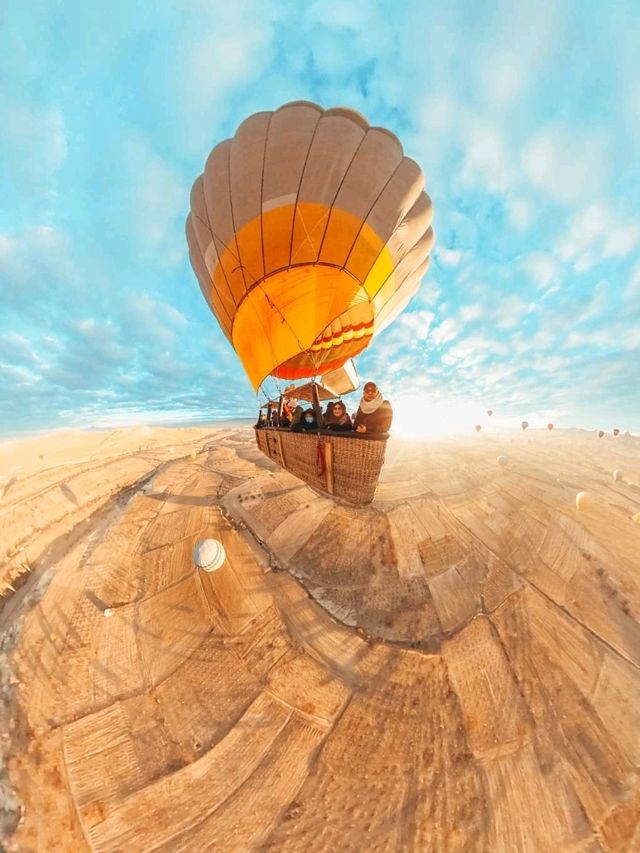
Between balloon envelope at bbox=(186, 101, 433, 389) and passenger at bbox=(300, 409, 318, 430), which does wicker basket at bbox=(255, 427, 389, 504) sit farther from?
balloon envelope at bbox=(186, 101, 433, 389)

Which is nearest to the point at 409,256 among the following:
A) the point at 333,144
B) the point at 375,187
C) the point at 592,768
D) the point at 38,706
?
the point at 375,187

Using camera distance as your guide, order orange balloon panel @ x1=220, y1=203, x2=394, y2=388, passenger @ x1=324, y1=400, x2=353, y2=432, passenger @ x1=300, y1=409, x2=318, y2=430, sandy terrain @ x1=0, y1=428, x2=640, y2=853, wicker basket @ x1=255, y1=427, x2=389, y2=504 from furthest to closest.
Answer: passenger @ x1=300, y1=409, x2=318, y2=430 < orange balloon panel @ x1=220, y1=203, x2=394, y2=388 < passenger @ x1=324, y1=400, x2=353, y2=432 < wicker basket @ x1=255, y1=427, x2=389, y2=504 < sandy terrain @ x1=0, y1=428, x2=640, y2=853

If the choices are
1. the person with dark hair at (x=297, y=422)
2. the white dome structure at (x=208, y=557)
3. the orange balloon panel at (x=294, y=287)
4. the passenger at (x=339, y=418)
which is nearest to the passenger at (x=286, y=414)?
the person with dark hair at (x=297, y=422)

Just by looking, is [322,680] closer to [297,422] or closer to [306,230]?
[297,422]

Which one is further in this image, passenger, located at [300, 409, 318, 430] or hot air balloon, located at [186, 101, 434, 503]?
passenger, located at [300, 409, 318, 430]

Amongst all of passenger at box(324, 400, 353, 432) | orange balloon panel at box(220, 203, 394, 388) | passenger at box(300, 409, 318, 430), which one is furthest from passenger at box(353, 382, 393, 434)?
orange balloon panel at box(220, 203, 394, 388)

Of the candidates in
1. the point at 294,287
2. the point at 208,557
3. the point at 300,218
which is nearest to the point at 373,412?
the point at 294,287

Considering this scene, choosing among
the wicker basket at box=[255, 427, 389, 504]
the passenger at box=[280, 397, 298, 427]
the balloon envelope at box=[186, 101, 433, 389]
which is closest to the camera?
the wicker basket at box=[255, 427, 389, 504]
